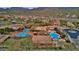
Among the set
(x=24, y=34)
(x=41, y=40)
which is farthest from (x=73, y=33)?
(x=24, y=34)

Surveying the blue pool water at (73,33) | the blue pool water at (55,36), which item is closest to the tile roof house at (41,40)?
the blue pool water at (55,36)

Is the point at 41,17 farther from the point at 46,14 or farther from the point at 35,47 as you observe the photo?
the point at 35,47

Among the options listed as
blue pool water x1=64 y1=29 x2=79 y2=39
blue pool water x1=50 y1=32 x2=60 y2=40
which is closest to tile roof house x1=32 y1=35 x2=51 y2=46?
blue pool water x1=50 y1=32 x2=60 y2=40

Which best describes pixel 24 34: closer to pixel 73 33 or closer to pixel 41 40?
pixel 41 40

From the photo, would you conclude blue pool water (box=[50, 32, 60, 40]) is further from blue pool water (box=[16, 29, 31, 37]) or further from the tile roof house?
blue pool water (box=[16, 29, 31, 37])

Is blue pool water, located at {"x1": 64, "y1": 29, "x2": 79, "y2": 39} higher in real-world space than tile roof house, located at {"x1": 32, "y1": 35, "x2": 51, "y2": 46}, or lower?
higher

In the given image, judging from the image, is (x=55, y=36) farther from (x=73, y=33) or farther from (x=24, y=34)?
(x=24, y=34)

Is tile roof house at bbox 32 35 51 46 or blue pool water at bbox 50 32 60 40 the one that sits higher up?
blue pool water at bbox 50 32 60 40

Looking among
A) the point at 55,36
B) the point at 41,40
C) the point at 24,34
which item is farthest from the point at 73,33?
the point at 24,34

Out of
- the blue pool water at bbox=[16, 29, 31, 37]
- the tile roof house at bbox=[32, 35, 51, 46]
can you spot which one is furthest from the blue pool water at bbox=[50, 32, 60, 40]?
the blue pool water at bbox=[16, 29, 31, 37]

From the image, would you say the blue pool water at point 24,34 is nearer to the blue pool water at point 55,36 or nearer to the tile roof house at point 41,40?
the tile roof house at point 41,40

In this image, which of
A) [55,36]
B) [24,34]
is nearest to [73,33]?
[55,36]
